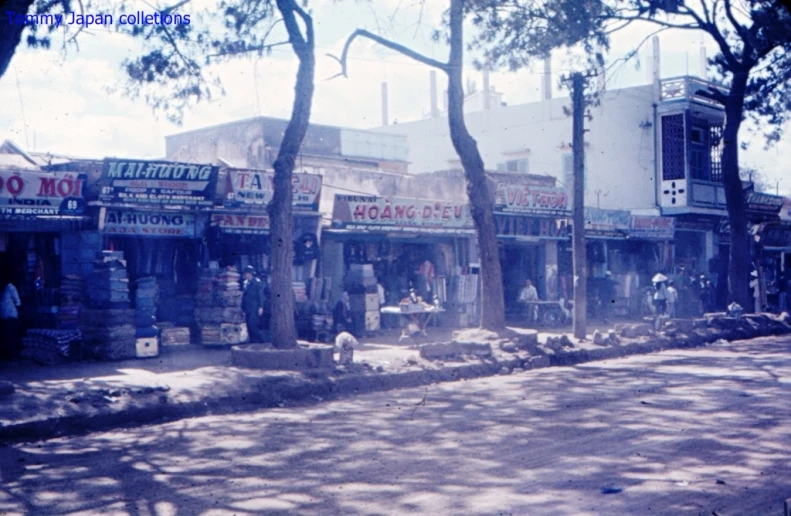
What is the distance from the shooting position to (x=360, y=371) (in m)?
14.2

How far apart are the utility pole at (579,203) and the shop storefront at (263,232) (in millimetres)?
6136

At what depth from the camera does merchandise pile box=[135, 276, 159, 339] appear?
52.8 ft

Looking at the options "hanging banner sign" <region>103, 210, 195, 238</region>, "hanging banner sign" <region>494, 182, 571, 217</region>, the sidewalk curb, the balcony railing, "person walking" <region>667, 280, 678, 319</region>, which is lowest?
the sidewalk curb

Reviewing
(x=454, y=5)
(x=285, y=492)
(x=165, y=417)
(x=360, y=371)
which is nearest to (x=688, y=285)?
(x=454, y=5)

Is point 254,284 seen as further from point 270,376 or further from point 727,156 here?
point 727,156

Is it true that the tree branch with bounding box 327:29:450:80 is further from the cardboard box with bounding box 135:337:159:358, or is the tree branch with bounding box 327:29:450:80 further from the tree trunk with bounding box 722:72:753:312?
the tree trunk with bounding box 722:72:753:312

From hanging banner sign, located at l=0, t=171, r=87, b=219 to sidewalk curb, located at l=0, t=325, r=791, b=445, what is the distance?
233 inches

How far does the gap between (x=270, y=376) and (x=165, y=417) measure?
8.19 feet

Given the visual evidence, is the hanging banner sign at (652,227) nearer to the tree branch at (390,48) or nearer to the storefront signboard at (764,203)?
the storefront signboard at (764,203)

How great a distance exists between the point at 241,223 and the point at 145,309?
349 centimetres

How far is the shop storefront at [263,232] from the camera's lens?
60.2ft

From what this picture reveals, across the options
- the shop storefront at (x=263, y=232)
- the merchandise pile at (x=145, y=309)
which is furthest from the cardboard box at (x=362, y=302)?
the merchandise pile at (x=145, y=309)

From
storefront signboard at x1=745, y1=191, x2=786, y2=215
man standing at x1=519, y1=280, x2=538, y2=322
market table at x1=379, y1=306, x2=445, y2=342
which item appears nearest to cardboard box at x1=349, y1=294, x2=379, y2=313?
market table at x1=379, y1=306, x2=445, y2=342

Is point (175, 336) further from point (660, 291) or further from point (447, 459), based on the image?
point (660, 291)
